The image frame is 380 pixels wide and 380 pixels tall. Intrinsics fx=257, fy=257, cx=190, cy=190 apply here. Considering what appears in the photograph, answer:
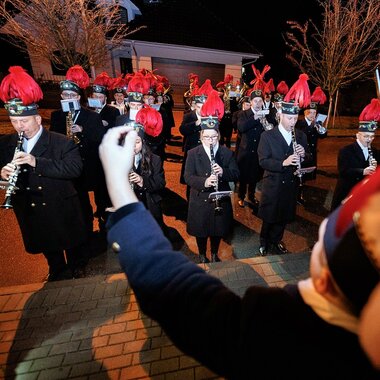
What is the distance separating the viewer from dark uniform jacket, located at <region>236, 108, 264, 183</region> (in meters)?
6.30

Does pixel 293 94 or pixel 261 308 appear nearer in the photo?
pixel 261 308

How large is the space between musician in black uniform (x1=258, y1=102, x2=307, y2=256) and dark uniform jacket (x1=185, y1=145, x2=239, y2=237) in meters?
0.65

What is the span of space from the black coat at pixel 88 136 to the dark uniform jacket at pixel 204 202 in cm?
230

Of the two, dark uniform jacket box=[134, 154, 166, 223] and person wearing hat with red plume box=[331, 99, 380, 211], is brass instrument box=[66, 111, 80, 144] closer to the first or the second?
dark uniform jacket box=[134, 154, 166, 223]

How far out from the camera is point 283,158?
417 centimetres

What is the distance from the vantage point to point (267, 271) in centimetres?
397

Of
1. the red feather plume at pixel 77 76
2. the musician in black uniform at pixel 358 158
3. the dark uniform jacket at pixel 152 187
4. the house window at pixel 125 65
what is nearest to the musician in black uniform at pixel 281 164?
the musician in black uniform at pixel 358 158

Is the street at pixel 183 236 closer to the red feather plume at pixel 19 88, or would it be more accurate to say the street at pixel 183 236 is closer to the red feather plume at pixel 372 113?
the red feather plume at pixel 372 113

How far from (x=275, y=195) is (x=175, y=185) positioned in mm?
3824

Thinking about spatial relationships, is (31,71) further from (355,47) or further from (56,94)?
(355,47)

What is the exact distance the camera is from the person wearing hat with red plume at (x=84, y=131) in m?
4.99

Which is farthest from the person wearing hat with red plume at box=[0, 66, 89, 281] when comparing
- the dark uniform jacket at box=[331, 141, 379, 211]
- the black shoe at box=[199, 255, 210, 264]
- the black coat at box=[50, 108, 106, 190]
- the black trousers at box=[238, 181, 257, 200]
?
the dark uniform jacket at box=[331, 141, 379, 211]

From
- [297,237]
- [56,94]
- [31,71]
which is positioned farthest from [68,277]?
[31,71]

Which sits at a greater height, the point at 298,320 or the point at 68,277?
the point at 298,320
